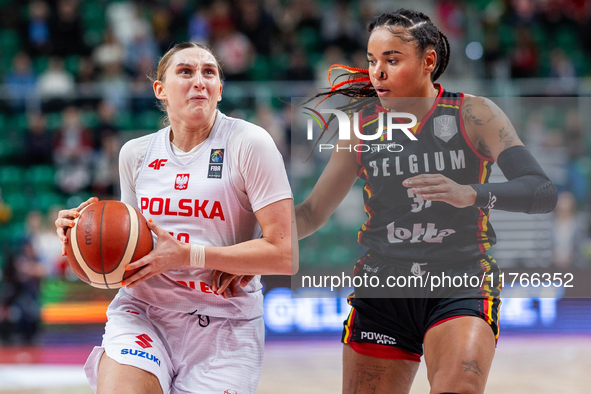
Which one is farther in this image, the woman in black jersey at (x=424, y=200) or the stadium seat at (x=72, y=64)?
the stadium seat at (x=72, y=64)

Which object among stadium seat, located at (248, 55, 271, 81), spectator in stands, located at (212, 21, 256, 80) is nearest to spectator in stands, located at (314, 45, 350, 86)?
stadium seat, located at (248, 55, 271, 81)

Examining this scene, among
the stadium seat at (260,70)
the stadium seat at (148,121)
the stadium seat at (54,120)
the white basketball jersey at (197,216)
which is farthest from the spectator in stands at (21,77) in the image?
the white basketball jersey at (197,216)

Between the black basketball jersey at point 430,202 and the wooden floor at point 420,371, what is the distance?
8.33 ft

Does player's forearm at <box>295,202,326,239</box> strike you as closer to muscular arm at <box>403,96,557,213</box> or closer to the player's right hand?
muscular arm at <box>403,96,557,213</box>

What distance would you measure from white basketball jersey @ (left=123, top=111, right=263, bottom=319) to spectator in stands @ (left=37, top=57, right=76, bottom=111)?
6.60 m

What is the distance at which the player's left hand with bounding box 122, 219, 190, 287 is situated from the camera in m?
2.62

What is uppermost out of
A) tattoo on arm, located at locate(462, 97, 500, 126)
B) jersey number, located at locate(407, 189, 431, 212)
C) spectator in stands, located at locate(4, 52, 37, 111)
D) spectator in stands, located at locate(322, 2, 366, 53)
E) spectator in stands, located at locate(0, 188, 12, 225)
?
spectator in stands, located at locate(322, 2, 366, 53)

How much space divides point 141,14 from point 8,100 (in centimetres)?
293

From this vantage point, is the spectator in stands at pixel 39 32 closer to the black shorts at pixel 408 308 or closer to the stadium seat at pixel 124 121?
the stadium seat at pixel 124 121

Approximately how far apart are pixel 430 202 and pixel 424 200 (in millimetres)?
28

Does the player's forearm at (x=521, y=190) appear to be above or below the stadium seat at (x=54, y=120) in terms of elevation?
below

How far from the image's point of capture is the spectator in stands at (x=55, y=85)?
892 centimetres

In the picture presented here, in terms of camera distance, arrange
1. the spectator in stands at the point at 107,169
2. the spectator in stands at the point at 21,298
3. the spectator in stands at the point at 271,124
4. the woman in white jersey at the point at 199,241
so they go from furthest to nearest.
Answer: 1. the spectator in stands at the point at 107,169
2. the spectator in stands at the point at 271,124
3. the spectator in stands at the point at 21,298
4. the woman in white jersey at the point at 199,241

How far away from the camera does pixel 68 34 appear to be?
34.0ft
